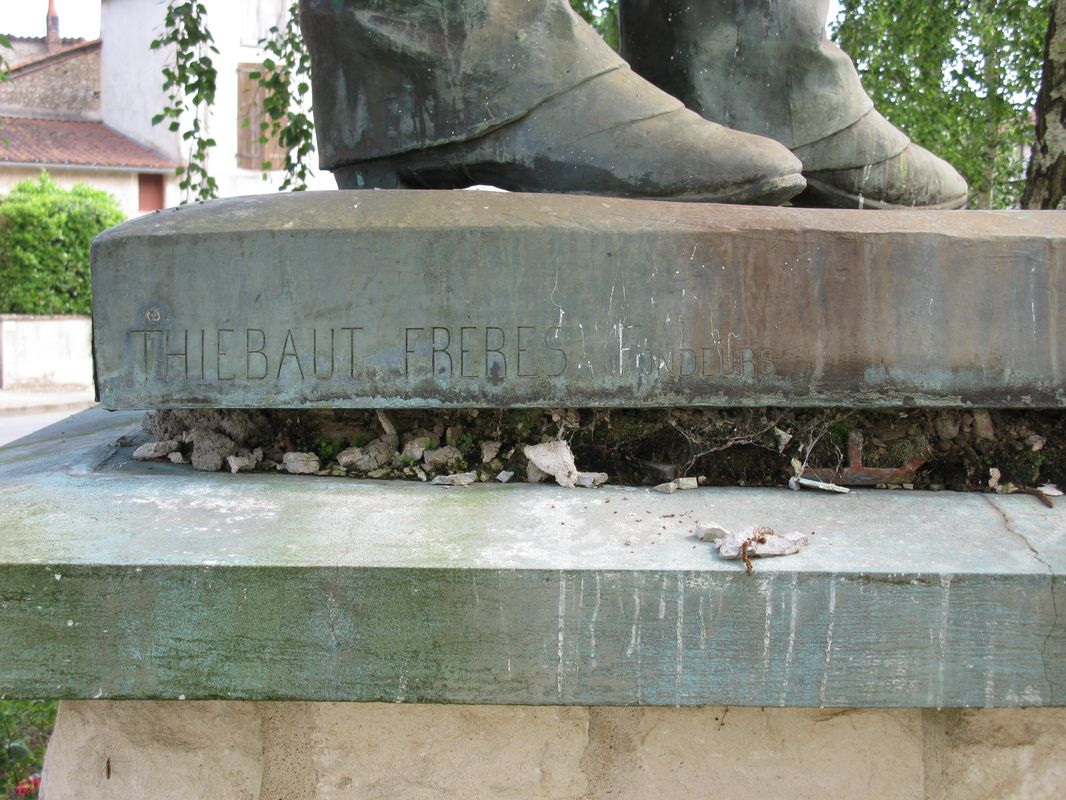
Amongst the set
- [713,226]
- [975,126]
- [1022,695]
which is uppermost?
[975,126]

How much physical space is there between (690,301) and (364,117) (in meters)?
0.87

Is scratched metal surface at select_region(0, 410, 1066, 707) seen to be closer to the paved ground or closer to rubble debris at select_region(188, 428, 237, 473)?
rubble debris at select_region(188, 428, 237, 473)

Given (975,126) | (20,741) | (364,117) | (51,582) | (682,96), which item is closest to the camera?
(51,582)

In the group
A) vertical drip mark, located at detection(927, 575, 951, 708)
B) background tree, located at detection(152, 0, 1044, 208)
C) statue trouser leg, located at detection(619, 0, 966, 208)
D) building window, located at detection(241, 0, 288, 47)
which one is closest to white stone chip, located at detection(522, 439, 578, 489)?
vertical drip mark, located at detection(927, 575, 951, 708)

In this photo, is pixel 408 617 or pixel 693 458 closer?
pixel 408 617

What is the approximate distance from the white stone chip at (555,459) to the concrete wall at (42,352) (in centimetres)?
1550

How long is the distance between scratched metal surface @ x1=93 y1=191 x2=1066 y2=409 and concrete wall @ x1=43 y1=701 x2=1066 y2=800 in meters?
0.55

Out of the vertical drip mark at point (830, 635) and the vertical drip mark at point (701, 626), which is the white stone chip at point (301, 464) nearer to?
the vertical drip mark at point (701, 626)

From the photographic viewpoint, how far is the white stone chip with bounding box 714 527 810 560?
1624mm

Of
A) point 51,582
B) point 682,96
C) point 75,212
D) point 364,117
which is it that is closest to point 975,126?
point 682,96

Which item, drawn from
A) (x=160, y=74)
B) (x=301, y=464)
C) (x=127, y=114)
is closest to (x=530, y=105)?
(x=301, y=464)

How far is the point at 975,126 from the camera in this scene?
750 centimetres

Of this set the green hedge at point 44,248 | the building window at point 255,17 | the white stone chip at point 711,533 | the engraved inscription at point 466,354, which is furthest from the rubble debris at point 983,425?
the building window at point 255,17

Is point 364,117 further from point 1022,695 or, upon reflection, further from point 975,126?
point 975,126
